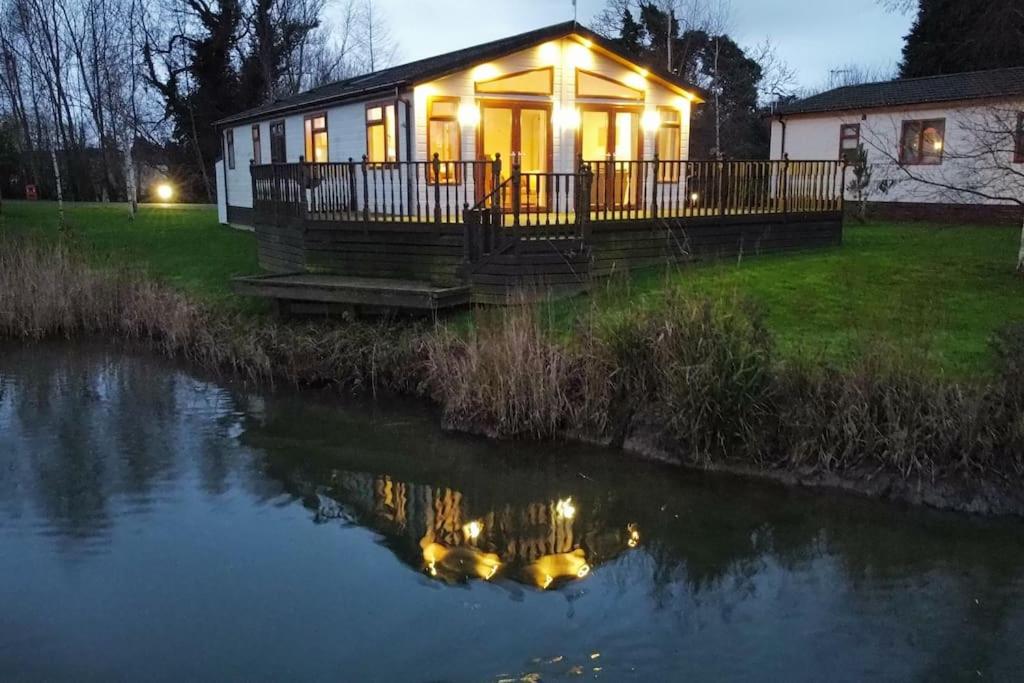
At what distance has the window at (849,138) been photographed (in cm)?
2381

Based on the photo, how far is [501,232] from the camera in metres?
11.5

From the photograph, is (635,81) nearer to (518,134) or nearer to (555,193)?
(518,134)

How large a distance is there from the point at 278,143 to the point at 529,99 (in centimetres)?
860

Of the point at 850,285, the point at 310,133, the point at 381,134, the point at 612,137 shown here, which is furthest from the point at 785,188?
the point at 310,133

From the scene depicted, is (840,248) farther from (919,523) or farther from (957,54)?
(957,54)

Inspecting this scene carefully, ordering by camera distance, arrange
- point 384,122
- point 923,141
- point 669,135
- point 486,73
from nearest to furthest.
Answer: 1. point 486,73
2. point 384,122
3. point 669,135
4. point 923,141

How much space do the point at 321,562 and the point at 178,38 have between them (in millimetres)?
37398

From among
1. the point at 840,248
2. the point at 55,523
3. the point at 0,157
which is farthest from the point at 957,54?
the point at 0,157

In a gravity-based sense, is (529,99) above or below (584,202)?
above

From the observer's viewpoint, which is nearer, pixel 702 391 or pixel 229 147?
pixel 702 391

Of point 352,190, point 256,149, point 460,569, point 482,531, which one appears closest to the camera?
point 460,569

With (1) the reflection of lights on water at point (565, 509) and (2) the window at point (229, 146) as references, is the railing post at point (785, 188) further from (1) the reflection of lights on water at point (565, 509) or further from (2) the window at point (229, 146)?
(2) the window at point (229, 146)

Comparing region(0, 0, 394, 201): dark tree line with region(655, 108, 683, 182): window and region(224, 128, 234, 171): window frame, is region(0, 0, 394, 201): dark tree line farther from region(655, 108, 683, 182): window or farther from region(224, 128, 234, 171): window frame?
region(655, 108, 683, 182): window

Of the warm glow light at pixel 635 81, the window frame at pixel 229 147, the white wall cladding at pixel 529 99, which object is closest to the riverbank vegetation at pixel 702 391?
the white wall cladding at pixel 529 99
